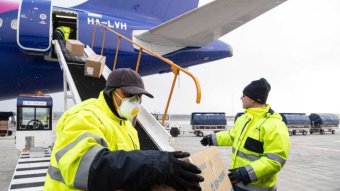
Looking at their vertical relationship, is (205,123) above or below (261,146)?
below

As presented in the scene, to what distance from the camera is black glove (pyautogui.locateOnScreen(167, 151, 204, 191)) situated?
124 cm

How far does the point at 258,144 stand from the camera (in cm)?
300

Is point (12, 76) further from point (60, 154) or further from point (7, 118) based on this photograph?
point (7, 118)

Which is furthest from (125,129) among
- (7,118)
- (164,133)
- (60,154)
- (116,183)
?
(7,118)

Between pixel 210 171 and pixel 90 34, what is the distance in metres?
7.31

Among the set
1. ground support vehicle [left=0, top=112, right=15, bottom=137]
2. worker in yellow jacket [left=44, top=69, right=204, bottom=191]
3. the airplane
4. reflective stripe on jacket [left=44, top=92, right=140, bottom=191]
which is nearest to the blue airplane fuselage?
the airplane

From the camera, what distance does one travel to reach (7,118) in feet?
57.2

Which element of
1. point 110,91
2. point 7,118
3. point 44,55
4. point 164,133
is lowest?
point 7,118

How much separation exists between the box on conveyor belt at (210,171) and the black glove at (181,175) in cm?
5

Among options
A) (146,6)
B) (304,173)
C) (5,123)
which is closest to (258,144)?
(304,173)

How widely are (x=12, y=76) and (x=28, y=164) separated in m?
2.31

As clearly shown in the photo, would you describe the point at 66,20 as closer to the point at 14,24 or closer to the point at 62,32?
the point at 62,32

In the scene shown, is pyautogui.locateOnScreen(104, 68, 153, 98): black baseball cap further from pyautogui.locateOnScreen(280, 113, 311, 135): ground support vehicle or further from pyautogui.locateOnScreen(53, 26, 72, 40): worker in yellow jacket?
pyautogui.locateOnScreen(280, 113, 311, 135): ground support vehicle

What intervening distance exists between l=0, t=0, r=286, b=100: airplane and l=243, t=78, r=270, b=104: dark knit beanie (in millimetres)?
3347
